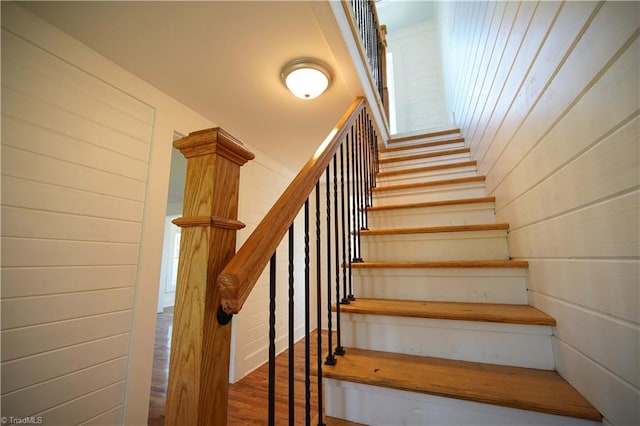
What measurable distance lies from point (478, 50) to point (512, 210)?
1.24m

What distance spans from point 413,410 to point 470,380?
0.22m

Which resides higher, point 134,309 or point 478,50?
point 478,50

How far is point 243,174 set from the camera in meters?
2.79

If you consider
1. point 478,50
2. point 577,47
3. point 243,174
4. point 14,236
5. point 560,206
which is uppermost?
point 478,50

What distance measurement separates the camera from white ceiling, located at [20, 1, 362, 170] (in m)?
1.34

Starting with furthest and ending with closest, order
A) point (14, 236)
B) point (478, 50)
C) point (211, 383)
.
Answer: point (478, 50), point (14, 236), point (211, 383)

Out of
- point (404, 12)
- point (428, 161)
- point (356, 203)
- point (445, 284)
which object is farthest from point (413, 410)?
point (404, 12)

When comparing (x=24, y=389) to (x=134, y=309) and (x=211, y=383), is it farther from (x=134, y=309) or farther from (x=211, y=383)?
(x=211, y=383)

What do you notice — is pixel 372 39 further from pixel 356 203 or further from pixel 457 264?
pixel 457 264

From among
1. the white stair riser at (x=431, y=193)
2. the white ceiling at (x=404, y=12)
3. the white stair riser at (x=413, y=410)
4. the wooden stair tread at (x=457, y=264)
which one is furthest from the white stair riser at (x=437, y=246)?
the white ceiling at (x=404, y=12)

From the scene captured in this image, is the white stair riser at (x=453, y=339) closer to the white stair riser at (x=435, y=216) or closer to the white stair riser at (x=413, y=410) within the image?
the white stair riser at (x=413, y=410)

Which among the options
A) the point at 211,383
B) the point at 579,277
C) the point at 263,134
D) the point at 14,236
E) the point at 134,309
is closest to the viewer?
the point at 211,383

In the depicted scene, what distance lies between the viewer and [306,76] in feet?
5.70

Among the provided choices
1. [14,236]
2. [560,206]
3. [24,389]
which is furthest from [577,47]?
[24,389]
